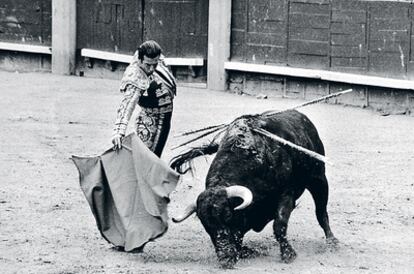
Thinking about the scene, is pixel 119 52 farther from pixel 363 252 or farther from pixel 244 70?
pixel 363 252

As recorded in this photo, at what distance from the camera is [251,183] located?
20.6ft

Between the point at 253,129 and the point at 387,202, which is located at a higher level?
the point at 253,129

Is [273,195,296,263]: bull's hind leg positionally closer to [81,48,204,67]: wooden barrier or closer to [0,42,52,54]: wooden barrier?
[81,48,204,67]: wooden barrier

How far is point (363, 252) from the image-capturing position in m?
6.58

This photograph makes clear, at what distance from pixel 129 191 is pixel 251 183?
755 millimetres

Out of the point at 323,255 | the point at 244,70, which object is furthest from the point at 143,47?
the point at 244,70

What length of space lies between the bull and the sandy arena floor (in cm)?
17

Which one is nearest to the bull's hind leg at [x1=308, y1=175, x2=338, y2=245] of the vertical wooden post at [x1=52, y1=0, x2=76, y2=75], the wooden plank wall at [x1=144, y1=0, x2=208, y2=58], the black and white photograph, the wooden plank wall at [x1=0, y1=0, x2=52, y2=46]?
the black and white photograph

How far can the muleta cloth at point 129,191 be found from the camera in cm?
642

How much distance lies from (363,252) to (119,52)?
9118 millimetres

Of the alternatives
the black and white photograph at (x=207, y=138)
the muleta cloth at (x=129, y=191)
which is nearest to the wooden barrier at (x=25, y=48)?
the black and white photograph at (x=207, y=138)

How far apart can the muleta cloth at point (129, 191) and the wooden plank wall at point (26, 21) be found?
9669mm

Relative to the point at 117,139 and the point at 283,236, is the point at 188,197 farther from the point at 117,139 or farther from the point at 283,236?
the point at 283,236

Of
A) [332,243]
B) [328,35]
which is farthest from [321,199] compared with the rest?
[328,35]
